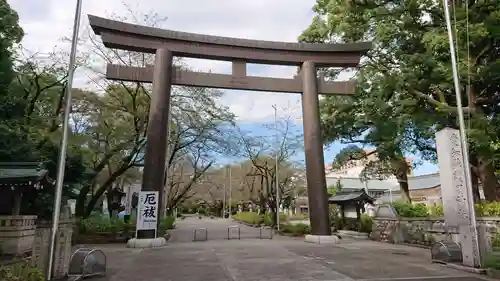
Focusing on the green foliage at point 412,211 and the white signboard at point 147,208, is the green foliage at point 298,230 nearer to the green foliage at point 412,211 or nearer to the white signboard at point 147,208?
the green foliage at point 412,211

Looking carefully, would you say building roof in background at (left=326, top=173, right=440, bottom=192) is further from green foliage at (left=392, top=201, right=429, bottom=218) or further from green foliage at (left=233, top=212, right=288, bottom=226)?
green foliage at (left=392, top=201, right=429, bottom=218)

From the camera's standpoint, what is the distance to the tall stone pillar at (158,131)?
15.7 meters

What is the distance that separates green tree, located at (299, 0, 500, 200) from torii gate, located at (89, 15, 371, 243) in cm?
169

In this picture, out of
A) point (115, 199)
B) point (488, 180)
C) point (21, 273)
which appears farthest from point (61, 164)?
point (115, 199)

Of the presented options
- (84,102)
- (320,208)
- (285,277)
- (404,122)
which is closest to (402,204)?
(404,122)

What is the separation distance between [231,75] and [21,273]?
12.6 meters

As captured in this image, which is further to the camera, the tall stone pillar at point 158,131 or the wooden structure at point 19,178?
the tall stone pillar at point 158,131

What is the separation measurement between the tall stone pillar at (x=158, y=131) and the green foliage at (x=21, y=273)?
7.79 m

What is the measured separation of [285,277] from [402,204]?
14059 millimetres

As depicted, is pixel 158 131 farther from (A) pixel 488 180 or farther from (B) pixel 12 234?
(A) pixel 488 180

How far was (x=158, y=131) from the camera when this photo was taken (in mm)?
16156

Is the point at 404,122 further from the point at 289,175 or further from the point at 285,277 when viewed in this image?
the point at 289,175

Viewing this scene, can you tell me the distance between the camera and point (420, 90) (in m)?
18.2

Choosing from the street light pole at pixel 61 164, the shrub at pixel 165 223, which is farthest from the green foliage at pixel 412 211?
the street light pole at pixel 61 164
